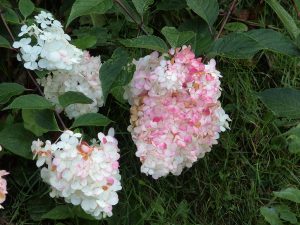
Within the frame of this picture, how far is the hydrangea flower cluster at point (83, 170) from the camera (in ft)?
4.60

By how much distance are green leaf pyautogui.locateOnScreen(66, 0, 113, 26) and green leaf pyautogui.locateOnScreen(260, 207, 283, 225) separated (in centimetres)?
69

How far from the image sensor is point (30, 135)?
1.62 metres

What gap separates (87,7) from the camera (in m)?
1.56

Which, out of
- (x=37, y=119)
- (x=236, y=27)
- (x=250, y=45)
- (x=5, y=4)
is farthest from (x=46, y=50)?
(x=236, y=27)

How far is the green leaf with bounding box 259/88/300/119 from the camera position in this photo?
157cm

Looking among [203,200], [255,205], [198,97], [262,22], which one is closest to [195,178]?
[203,200]

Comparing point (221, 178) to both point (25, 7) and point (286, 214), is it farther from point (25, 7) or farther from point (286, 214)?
point (25, 7)

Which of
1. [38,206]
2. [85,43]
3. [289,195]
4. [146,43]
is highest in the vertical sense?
[146,43]

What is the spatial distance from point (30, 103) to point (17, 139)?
17 centimetres

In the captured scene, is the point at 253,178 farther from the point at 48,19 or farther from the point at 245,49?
the point at 48,19

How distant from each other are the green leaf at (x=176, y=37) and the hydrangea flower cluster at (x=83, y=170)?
0.28 meters

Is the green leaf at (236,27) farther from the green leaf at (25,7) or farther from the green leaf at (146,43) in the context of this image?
the green leaf at (25,7)

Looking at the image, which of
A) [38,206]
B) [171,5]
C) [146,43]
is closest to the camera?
[146,43]

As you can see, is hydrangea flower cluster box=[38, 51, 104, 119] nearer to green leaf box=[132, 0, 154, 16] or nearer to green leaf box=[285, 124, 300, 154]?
green leaf box=[132, 0, 154, 16]
